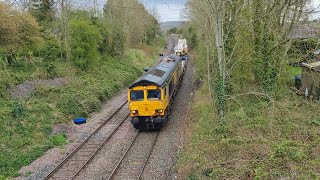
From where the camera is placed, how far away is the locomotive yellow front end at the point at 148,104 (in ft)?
53.1

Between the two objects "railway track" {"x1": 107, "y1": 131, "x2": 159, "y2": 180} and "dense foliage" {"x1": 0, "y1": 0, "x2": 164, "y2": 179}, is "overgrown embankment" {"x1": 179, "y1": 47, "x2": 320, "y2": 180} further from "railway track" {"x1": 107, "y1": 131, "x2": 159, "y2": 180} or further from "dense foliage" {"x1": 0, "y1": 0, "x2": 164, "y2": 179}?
"dense foliage" {"x1": 0, "y1": 0, "x2": 164, "y2": 179}

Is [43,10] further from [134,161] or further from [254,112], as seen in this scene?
[254,112]

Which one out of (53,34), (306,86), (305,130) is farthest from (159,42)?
(305,130)

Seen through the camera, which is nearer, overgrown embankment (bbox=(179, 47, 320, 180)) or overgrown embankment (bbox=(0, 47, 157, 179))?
overgrown embankment (bbox=(179, 47, 320, 180))

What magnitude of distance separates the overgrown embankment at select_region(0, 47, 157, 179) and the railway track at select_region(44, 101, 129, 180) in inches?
49.8

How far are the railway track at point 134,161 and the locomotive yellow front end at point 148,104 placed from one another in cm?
92

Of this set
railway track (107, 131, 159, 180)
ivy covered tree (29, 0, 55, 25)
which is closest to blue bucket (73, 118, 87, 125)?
railway track (107, 131, 159, 180)

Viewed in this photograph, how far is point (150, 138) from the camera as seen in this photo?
15938 mm

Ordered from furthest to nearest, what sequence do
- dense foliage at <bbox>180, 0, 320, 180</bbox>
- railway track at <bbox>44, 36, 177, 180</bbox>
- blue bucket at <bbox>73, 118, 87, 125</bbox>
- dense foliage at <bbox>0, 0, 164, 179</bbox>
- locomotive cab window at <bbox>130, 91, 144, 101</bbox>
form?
1. blue bucket at <bbox>73, 118, 87, 125</bbox>
2. locomotive cab window at <bbox>130, 91, 144, 101</bbox>
3. dense foliage at <bbox>0, 0, 164, 179</bbox>
4. railway track at <bbox>44, 36, 177, 180</bbox>
5. dense foliage at <bbox>180, 0, 320, 180</bbox>

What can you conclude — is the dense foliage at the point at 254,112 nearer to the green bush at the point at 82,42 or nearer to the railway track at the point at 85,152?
the railway track at the point at 85,152

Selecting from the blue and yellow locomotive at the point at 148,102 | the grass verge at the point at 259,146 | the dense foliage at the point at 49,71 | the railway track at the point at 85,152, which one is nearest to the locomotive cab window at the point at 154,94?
the blue and yellow locomotive at the point at 148,102

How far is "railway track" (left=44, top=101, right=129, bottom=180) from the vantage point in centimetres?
1199

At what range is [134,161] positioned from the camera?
13.1 metres

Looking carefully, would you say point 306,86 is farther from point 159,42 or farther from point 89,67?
point 159,42
